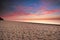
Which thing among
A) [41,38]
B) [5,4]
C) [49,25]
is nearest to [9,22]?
[5,4]

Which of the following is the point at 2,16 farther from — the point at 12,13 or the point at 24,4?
the point at 24,4

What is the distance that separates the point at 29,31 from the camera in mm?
1504

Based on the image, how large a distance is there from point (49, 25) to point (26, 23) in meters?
0.45

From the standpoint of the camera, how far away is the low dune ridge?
1202mm

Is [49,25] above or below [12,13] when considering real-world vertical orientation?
below

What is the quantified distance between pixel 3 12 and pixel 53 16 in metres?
0.99

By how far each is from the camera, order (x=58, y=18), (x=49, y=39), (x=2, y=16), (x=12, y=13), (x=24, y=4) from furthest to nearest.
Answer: (x=2, y=16), (x=12, y=13), (x=24, y=4), (x=58, y=18), (x=49, y=39)

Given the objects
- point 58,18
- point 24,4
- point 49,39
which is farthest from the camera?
point 24,4

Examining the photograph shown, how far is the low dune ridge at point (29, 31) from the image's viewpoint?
120cm

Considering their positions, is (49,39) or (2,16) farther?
(2,16)

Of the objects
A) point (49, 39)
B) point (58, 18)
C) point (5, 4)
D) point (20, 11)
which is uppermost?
point (5, 4)

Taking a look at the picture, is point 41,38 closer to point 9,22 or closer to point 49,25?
point 49,25

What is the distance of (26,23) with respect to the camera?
1949mm

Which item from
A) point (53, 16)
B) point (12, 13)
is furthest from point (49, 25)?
point (12, 13)
